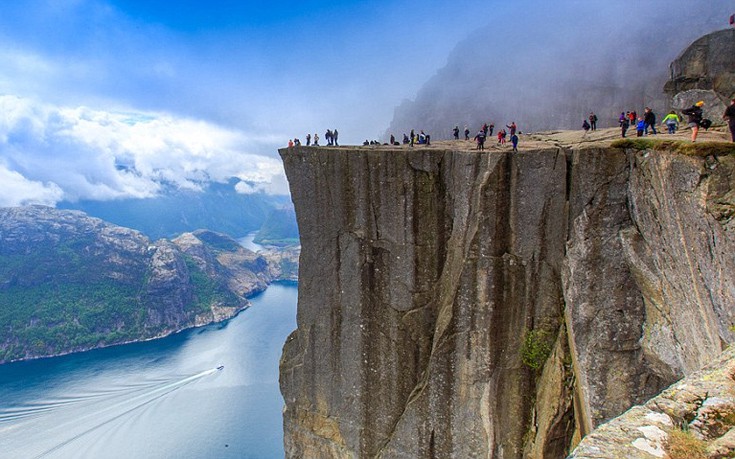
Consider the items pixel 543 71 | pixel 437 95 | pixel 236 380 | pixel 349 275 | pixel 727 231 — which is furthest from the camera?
pixel 236 380

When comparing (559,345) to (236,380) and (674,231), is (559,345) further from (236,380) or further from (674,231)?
(236,380)

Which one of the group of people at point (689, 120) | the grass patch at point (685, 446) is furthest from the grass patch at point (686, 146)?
the grass patch at point (685, 446)

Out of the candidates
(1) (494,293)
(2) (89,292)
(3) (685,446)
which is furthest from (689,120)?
(2) (89,292)

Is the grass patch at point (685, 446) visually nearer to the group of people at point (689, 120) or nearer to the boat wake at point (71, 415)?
the group of people at point (689, 120)

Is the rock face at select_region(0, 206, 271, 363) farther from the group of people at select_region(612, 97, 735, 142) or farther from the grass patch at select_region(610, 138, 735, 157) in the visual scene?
the grass patch at select_region(610, 138, 735, 157)

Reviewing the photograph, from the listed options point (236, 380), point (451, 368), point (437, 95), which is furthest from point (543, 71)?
point (236, 380)

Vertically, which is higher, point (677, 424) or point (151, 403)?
point (677, 424)

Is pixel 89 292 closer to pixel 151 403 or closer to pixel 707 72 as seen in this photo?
pixel 151 403

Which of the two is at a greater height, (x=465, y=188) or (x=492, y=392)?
(x=465, y=188)
